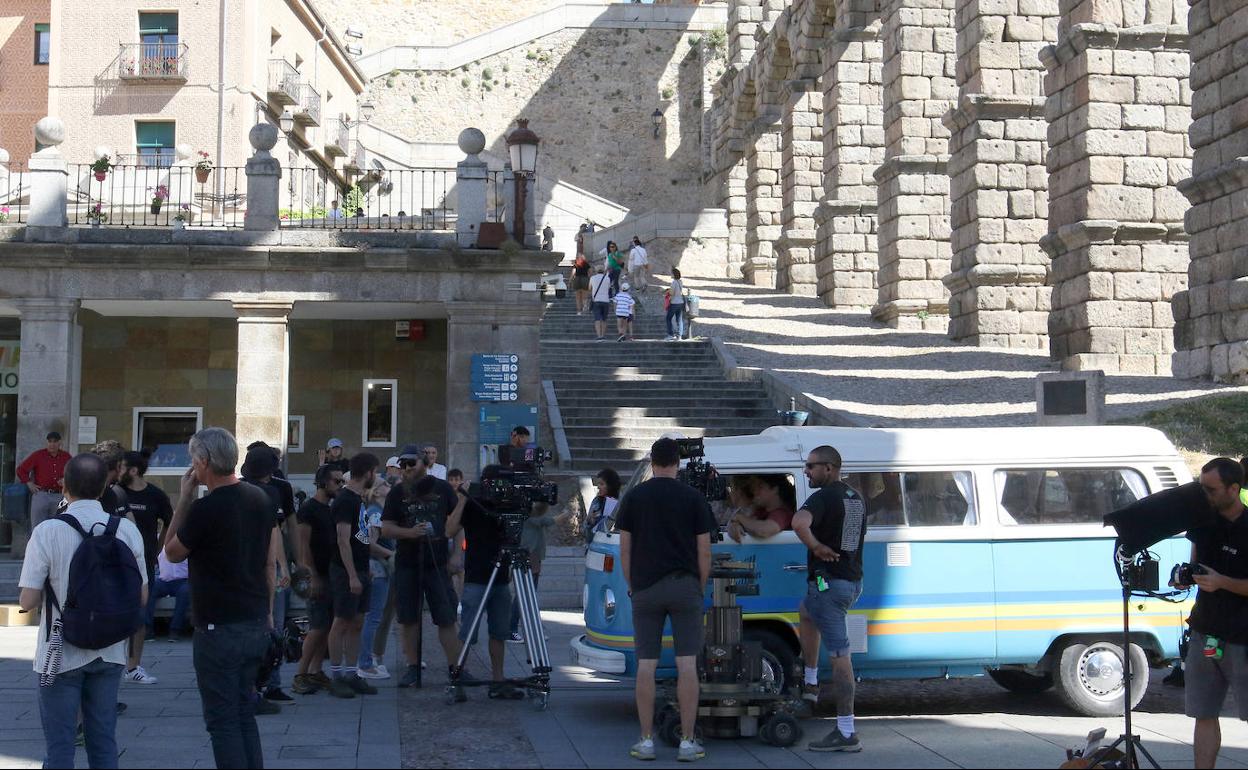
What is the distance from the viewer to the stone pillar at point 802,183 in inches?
1323

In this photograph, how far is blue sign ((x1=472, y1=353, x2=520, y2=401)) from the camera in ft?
53.4

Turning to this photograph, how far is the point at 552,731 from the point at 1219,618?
12.5ft

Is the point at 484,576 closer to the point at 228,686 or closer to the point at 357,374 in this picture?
the point at 228,686

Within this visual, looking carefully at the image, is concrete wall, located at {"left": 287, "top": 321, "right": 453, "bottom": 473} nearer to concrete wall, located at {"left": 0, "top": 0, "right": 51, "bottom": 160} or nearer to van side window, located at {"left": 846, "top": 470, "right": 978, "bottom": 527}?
van side window, located at {"left": 846, "top": 470, "right": 978, "bottom": 527}

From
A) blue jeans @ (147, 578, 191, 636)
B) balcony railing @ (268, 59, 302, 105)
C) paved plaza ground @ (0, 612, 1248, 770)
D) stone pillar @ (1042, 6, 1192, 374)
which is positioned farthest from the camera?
balcony railing @ (268, 59, 302, 105)

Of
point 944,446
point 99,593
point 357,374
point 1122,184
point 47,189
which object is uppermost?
point 1122,184

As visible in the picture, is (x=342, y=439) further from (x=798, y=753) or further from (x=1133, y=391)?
(x=798, y=753)

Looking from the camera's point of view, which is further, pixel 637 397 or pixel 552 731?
pixel 637 397

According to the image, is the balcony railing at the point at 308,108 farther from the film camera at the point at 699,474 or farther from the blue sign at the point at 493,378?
the film camera at the point at 699,474

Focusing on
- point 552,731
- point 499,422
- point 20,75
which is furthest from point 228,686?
point 20,75

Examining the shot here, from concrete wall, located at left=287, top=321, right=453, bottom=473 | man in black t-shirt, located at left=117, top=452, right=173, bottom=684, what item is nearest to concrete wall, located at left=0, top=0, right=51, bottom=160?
concrete wall, located at left=287, top=321, right=453, bottom=473

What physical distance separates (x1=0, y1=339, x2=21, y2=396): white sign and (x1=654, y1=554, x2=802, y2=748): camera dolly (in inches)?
533

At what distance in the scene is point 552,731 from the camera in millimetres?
8117

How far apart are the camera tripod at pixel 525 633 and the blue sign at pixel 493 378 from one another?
6.98m
